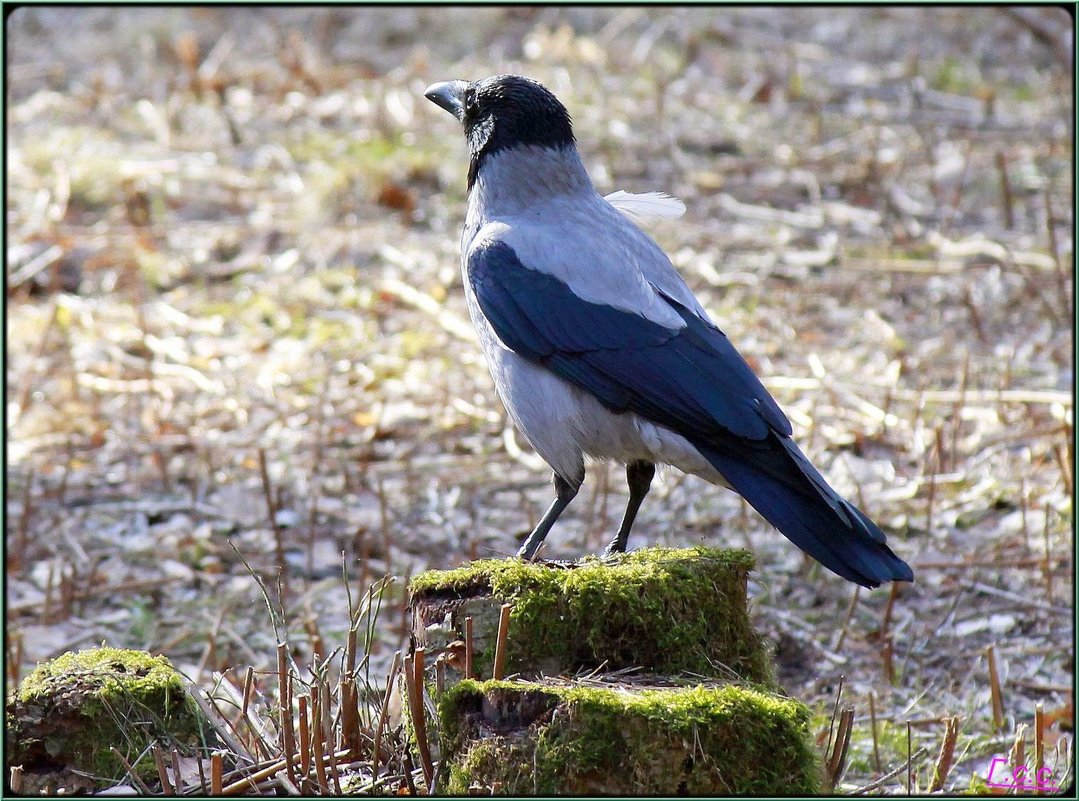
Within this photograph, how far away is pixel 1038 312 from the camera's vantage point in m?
8.84

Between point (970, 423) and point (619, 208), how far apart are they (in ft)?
9.56

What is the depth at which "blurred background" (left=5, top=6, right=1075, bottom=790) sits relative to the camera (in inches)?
245

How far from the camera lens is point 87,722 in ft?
11.8

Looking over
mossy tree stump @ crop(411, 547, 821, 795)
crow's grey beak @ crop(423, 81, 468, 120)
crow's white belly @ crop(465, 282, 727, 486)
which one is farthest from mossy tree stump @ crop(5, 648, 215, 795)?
crow's grey beak @ crop(423, 81, 468, 120)

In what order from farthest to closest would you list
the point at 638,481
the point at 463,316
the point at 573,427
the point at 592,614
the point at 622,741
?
the point at 463,316, the point at 638,481, the point at 573,427, the point at 592,614, the point at 622,741

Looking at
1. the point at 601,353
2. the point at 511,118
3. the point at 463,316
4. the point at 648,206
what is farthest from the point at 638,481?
the point at 463,316

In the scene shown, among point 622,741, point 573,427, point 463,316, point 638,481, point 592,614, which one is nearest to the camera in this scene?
point 622,741

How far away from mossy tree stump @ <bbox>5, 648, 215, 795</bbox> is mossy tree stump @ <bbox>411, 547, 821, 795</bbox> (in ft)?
2.47

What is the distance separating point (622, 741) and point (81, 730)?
147 cm

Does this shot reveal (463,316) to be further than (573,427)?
Yes

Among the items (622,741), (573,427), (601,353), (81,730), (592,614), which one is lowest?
(81,730)

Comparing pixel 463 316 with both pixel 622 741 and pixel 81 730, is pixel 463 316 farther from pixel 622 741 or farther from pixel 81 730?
pixel 622 741

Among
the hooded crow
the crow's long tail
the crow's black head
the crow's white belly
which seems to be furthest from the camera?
the crow's black head

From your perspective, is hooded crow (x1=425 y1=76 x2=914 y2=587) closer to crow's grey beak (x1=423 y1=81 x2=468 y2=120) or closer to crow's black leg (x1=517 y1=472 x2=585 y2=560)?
crow's black leg (x1=517 y1=472 x2=585 y2=560)
